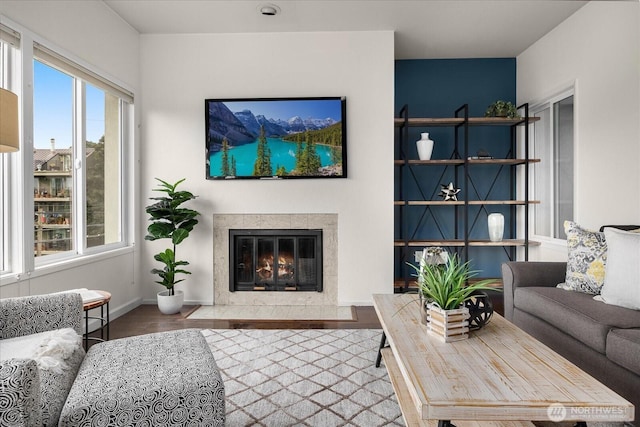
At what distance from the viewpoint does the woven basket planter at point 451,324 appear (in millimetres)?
1815

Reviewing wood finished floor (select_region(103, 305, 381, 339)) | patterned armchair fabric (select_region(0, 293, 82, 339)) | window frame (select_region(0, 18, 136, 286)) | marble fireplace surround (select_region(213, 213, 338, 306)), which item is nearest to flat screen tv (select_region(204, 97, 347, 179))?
marble fireplace surround (select_region(213, 213, 338, 306))

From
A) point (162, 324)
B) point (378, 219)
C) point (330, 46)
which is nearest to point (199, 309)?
point (162, 324)

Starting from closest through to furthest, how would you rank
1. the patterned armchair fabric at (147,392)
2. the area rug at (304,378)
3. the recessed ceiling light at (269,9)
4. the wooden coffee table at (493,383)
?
the wooden coffee table at (493,383), the patterned armchair fabric at (147,392), the area rug at (304,378), the recessed ceiling light at (269,9)

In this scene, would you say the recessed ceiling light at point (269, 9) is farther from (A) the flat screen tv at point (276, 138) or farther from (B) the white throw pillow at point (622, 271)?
(B) the white throw pillow at point (622, 271)

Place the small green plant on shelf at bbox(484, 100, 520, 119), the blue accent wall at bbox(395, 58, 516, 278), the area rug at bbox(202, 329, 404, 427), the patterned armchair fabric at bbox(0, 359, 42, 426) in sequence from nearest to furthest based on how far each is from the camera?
1. the patterned armchair fabric at bbox(0, 359, 42, 426)
2. the area rug at bbox(202, 329, 404, 427)
3. the small green plant on shelf at bbox(484, 100, 520, 119)
4. the blue accent wall at bbox(395, 58, 516, 278)

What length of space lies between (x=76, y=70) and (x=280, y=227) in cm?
225

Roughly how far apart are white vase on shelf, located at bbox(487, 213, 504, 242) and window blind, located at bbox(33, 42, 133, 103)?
407cm

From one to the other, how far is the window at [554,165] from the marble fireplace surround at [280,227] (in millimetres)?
2322

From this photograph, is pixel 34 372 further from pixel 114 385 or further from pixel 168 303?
pixel 168 303

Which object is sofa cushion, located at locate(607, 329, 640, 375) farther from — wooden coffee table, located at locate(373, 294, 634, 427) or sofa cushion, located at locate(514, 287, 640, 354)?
wooden coffee table, located at locate(373, 294, 634, 427)

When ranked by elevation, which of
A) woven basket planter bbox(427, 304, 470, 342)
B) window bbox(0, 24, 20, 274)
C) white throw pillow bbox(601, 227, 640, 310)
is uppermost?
window bbox(0, 24, 20, 274)

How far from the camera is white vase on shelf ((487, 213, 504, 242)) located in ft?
14.9

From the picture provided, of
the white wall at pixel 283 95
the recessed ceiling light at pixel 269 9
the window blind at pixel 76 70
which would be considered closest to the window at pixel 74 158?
the window blind at pixel 76 70

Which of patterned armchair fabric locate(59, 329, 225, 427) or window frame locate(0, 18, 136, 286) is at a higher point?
window frame locate(0, 18, 136, 286)
